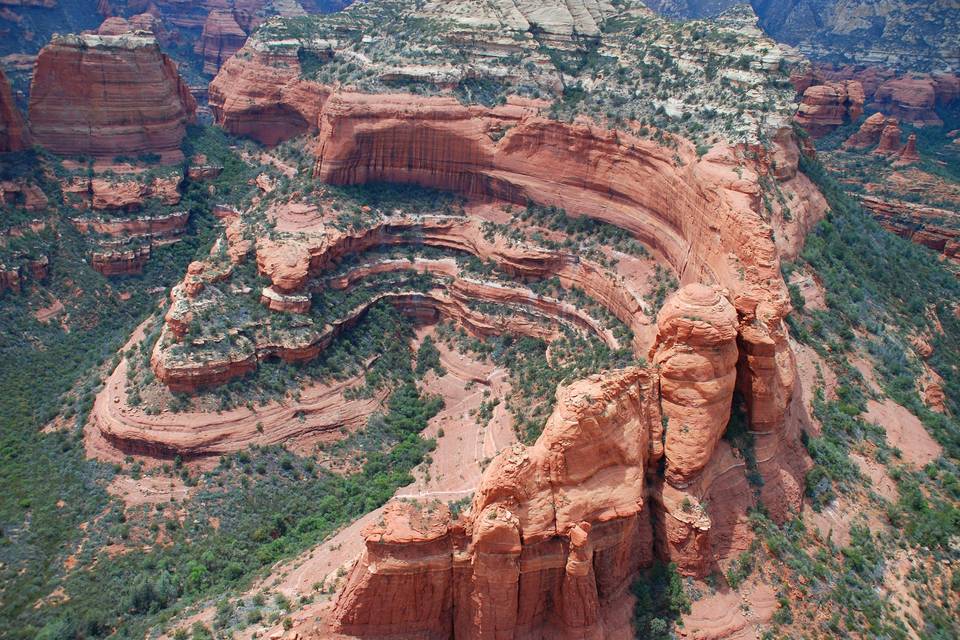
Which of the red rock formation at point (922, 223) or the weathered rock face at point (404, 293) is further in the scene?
the red rock formation at point (922, 223)

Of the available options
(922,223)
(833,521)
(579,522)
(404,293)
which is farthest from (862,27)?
(579,522)

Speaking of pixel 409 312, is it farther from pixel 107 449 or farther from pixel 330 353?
pixel 107 449

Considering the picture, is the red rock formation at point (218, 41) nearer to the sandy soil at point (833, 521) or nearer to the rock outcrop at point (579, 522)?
the rock outcrop at point (579, 522)

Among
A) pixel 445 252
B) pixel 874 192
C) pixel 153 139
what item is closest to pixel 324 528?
pixel 445 252

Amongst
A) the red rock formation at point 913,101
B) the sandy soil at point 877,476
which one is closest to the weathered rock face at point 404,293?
the sandy soil at point 877,476

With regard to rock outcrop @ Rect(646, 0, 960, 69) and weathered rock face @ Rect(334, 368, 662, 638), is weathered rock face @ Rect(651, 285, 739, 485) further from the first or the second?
rock outcrop @ Rect(646, 0, 960, 69)

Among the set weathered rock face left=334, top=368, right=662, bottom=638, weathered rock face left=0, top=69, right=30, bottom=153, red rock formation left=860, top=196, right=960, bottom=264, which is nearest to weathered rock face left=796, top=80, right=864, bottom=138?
red rock formation left=860, top=196, right=960, bottom=264
